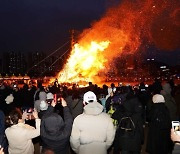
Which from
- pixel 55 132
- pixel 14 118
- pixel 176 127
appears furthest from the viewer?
pixel 14 118

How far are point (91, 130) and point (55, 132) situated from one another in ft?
2.03

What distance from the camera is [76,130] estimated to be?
556 cm

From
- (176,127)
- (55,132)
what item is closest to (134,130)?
(55,132)

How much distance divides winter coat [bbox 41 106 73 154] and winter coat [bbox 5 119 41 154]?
0.41 metres

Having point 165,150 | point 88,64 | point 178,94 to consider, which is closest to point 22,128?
point 165,150

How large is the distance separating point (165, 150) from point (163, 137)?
438mm

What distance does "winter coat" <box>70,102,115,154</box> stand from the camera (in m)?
5.52

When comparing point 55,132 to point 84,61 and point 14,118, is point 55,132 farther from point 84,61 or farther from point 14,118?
point 84,61

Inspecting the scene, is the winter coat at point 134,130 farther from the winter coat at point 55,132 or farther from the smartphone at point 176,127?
the smartphone at point 176,127

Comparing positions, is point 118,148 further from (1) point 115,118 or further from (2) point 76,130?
(2) point 76,130

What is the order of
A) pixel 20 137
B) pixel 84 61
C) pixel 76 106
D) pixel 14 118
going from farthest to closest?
pixel 84 61 → pixel 76 106 → pixel 14 118 → pixel 20 137

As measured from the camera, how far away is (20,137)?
5.86 meters

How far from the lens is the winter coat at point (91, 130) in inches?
217

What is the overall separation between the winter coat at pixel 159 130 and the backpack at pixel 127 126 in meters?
1.58
